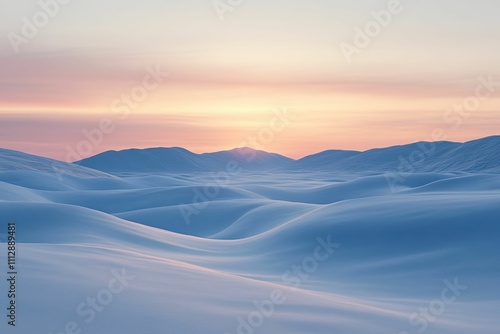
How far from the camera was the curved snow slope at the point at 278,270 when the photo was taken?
10.6 m

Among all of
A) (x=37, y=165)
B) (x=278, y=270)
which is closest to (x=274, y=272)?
(x=278, y=270)

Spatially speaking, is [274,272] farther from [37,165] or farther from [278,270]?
[37,165]

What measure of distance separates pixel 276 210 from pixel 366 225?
22313 millimetres

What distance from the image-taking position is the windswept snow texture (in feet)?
34.4

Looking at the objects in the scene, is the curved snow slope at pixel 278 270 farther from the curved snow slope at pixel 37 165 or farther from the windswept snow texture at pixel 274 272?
the curved snow slope at pixel 37 165

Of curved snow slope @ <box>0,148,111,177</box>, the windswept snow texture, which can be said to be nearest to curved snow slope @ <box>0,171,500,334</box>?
the windswept snow texture

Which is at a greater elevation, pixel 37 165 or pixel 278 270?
pixel 37 165

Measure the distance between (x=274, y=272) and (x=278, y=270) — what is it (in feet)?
2.03

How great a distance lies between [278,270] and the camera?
77.0ft

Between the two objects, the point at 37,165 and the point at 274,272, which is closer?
the point at 274,272

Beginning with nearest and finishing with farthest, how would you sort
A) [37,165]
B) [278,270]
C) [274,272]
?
[274,272], [278,270], [37,165]

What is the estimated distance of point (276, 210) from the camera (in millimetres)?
51156

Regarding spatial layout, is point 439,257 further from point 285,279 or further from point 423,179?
point 423,179

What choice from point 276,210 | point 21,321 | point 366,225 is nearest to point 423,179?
point 276,210
